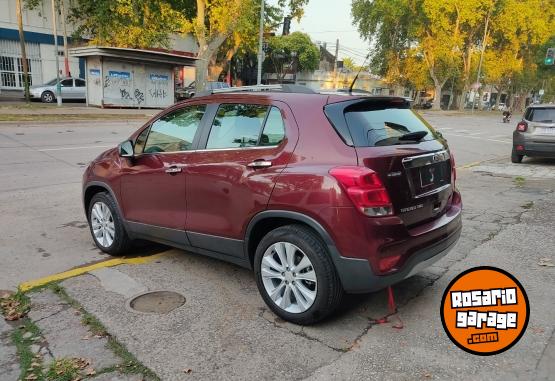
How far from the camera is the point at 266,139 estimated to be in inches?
145

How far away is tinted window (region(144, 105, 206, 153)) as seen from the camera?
13.9 ft

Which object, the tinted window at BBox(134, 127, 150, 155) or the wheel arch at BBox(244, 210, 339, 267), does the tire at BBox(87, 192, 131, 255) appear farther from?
the wheel arch at BBox(244, 210, 339, 267)

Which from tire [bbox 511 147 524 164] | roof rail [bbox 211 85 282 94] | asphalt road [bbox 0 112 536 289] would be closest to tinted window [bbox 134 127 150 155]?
roof rail [bbox 211 85 282 94]

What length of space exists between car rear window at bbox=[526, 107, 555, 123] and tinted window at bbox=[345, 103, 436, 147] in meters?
9.61

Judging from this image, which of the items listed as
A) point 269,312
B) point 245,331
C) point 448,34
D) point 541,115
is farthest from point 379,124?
point 448,34

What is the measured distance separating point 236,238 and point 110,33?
28.7 metres

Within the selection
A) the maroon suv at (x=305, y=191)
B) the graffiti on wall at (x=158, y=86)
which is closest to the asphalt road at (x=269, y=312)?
the maroon suv at (x=305, y=191)

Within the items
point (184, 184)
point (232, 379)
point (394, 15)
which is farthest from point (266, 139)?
point (394, 15)

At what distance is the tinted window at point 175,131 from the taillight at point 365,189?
161 cm

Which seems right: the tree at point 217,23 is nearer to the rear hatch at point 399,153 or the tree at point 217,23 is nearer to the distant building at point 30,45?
the distant building at point 30,45

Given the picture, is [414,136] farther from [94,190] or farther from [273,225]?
[94,190]

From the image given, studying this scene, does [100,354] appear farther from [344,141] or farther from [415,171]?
[415,171]

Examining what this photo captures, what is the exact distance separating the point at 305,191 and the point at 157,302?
1.59 m

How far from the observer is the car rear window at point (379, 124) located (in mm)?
3377
